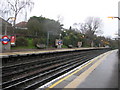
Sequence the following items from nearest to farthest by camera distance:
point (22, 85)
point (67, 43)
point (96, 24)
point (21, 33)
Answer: point (22, 85) → point (21, 33) → point (67, 43) → point (96, 24)

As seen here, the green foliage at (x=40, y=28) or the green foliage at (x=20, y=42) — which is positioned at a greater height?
the green foliage at (x=40, y=28)

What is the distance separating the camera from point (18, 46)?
2561 centimetres

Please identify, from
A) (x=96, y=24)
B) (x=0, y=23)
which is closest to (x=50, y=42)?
(x=0, y=23)

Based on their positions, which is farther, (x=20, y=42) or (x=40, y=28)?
(x=40, y=28)

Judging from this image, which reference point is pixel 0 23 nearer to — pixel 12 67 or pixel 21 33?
pixel 21 33

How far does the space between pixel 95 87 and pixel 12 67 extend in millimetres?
7367

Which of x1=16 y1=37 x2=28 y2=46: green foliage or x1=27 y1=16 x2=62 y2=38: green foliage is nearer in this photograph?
x1=16 y1=37 x2=28 y2=46: green foliage

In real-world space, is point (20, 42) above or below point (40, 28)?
below

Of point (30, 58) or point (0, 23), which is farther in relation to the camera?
Result: point (0, 23)

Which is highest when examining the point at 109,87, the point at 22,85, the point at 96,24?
the point at 96,24

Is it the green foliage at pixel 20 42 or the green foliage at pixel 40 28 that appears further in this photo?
the green foliage at pixel 40 28

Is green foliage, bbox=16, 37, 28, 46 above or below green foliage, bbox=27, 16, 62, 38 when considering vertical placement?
below

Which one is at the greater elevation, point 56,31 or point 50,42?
point 56,31

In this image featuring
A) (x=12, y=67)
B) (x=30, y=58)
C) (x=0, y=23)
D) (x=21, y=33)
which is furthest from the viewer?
(x=21, y=33)
